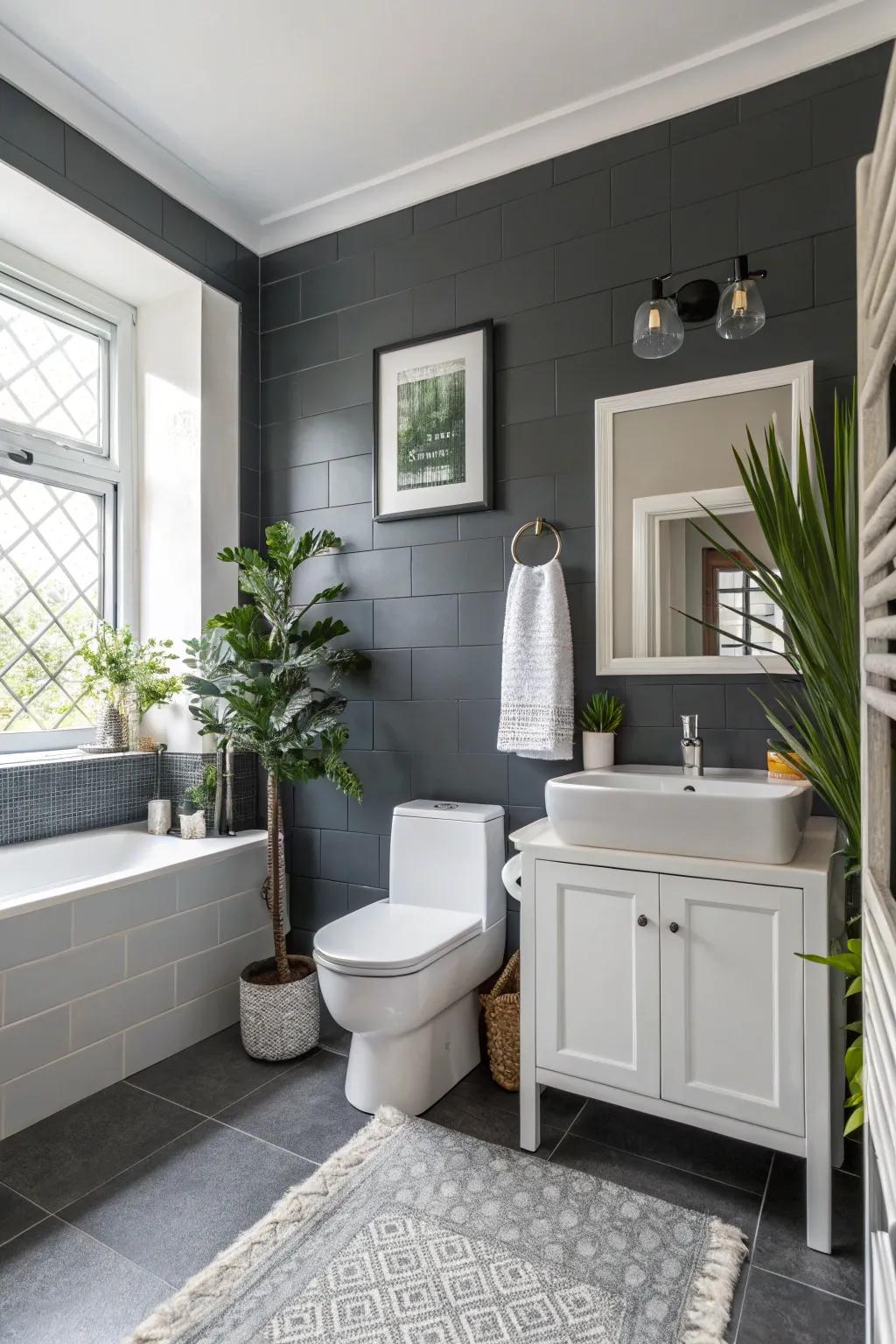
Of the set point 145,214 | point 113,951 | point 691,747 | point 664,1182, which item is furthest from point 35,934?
point 145,214

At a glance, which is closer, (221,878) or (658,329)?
(658,329)

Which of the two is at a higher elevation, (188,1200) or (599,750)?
(599,750)

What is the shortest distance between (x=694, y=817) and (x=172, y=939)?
63.2 inches

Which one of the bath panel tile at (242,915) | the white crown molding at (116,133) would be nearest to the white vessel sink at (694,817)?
the bath panel tile at (242,915)

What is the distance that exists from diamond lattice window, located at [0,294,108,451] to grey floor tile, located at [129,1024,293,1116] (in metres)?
2.17

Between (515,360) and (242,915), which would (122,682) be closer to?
(242,915)

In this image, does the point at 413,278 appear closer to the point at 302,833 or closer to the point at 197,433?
the point at 197,433

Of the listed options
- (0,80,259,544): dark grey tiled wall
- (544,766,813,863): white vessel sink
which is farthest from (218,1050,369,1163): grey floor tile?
(0,80,259,544): dark grey tiled wall

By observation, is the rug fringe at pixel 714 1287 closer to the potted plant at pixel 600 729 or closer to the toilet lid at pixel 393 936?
the toilet lid at pixel 393 936

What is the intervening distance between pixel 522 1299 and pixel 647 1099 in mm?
496

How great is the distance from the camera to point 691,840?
5.74 feet

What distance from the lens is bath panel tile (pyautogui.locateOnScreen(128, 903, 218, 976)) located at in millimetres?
2299

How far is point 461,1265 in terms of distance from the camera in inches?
60.6

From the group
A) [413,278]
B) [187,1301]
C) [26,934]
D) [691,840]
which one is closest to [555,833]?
[691,840]
